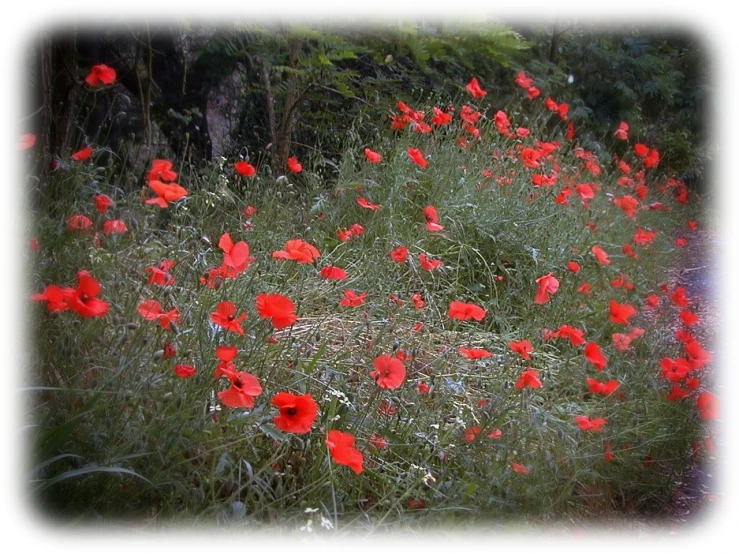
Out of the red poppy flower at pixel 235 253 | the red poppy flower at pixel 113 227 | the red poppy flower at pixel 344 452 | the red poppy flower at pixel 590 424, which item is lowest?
the red poppy flower at pixel 590 424

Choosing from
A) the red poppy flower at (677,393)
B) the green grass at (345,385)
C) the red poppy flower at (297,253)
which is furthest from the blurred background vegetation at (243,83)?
the red poppy flower at (677,393)

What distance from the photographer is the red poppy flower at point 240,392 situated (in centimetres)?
147

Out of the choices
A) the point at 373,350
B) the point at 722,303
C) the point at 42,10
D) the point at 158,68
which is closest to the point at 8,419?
Result: the point at 373,350

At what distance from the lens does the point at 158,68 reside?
3.82 m

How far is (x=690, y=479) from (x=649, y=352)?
2.21 ft

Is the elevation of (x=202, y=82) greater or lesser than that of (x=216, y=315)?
greater

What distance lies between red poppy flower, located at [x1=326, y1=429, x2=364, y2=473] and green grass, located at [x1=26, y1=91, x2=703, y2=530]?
0.11 m

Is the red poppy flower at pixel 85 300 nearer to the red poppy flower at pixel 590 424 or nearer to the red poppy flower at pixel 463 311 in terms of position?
the red poppy flower at pixel 463 311

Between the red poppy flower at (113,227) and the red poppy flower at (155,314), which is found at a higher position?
the red poppy flower at (113,227)

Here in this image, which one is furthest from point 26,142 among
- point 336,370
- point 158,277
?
point 336,370

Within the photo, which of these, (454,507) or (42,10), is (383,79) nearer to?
(42,10)

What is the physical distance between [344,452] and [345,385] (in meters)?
0.51

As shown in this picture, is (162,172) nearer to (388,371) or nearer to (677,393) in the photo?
(388,371)

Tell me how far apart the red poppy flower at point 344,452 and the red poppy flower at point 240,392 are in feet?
0.60
